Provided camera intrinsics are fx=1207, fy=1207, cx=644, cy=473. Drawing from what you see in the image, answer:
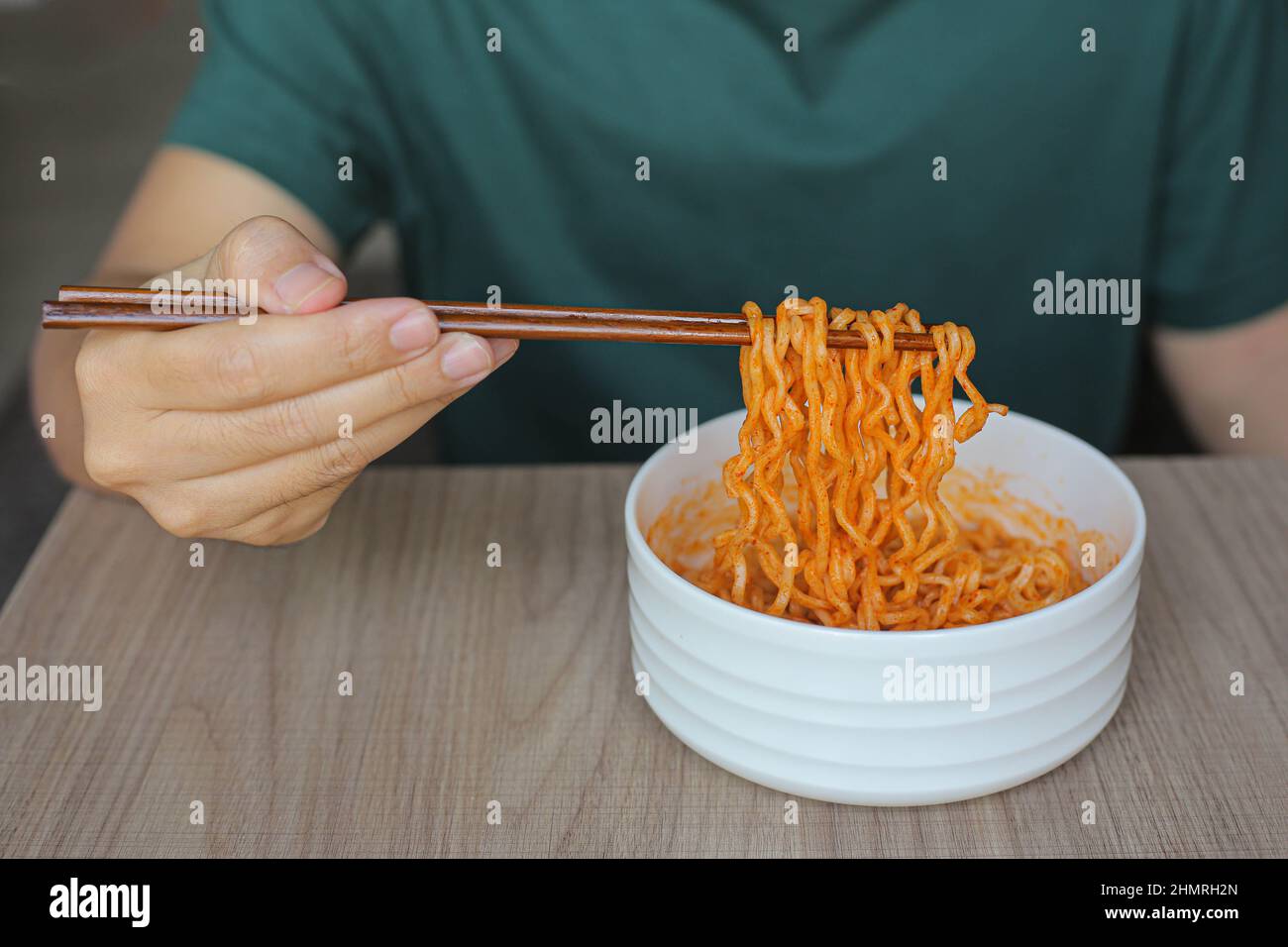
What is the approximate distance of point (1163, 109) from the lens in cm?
166

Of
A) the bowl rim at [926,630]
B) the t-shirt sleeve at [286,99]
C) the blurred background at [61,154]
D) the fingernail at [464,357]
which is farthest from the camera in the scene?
the blurred background at [61,154]

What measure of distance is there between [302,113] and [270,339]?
82cm

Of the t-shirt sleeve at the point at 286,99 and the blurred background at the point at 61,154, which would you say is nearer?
the t-shirt sleeve at the point at 286,99

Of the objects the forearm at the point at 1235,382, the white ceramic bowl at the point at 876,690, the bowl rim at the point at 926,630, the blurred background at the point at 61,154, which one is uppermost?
the bowl rim at the point at 926,630

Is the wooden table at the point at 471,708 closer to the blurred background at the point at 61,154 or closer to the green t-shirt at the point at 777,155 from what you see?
the green t-shirt at the point at 777,155

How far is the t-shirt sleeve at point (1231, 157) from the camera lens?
1.65m

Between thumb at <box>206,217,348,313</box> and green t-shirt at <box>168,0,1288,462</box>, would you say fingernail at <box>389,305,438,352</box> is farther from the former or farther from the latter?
green t-shirt at <box>168,0,1288,462</box>

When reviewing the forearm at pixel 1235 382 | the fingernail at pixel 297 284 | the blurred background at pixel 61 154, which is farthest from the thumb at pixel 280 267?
the blurred background at pixel 61 154

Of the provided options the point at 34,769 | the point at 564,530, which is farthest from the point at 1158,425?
the point at 34,769

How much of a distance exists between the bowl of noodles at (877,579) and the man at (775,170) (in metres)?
0.61

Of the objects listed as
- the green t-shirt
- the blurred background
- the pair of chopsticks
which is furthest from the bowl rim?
the blurred background

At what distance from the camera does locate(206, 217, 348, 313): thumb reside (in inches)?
35.3

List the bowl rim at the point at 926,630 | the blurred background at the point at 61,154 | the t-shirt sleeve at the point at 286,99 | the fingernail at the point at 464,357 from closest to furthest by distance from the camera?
the bowl rim at the point at 926,630 < the fingernail at the point at 464,357 < the t-shirt sleeve at the point at 286,99 < the blurred background at the point at 61,154

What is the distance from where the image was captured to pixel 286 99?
5.20ft
